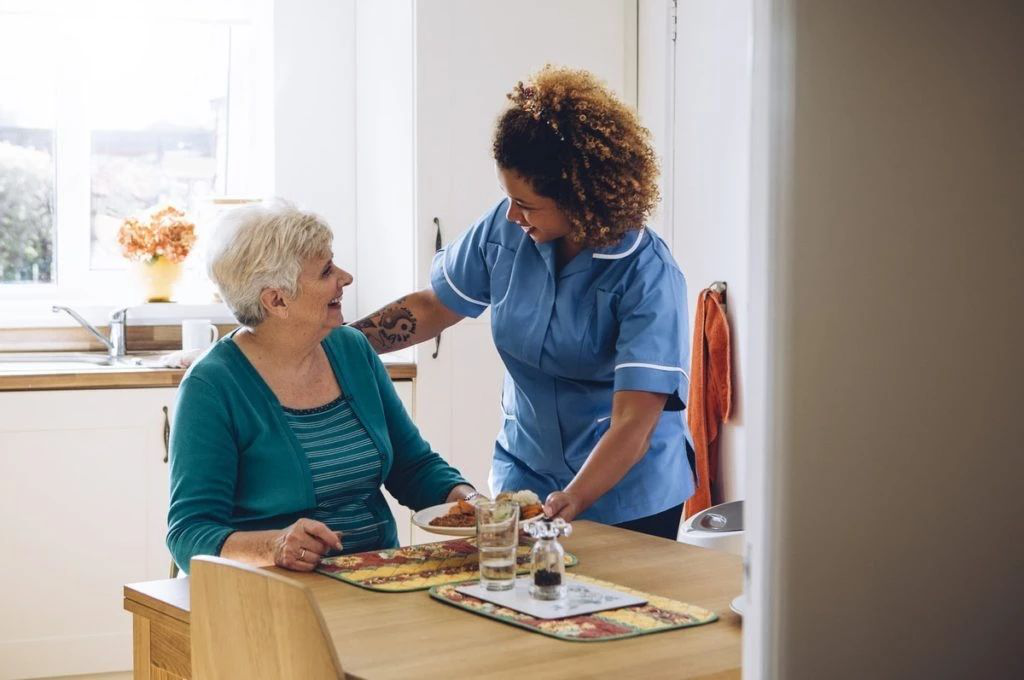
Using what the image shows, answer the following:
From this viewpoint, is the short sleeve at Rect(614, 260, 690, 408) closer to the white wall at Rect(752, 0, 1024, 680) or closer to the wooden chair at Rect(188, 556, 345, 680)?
the wooden chair at Rect(188, 556, 345, 680)

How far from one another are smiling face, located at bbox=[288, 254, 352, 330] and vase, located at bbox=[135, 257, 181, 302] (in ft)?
6.62

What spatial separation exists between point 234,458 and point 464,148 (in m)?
1.87

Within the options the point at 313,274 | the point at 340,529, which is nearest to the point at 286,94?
the point at 313,274

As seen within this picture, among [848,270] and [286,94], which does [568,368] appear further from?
[286,94]

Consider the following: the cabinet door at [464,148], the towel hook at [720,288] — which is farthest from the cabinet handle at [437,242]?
the towel hook at [720,288]

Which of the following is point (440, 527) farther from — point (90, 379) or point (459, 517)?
point (90, 379)

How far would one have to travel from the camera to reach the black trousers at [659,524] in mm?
2141

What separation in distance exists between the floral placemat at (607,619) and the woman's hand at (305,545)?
21cm

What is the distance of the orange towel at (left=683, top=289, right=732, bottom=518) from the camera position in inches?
121

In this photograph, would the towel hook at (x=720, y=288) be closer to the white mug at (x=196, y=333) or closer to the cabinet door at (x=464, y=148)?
the cabinet door at (x=464, y=148)

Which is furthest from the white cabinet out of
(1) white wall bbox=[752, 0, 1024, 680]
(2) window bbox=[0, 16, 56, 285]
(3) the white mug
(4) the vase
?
(1) white wall bbox=[752, 0, 1024, 680]

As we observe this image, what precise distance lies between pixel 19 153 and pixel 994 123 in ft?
13.2

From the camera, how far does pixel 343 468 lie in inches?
74.7

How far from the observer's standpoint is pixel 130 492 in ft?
10.9
